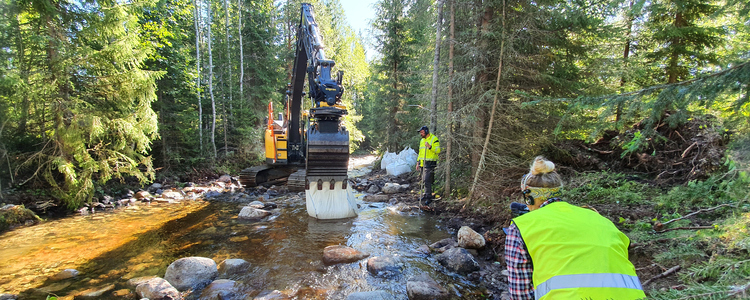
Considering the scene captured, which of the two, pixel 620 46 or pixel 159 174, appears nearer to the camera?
pixel 620 46

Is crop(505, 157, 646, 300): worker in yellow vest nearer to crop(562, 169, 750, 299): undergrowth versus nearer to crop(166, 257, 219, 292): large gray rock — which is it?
crop(562, 169, 750, 299): undergrowth

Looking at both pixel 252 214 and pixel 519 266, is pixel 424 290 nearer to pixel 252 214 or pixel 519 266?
pixel 519 266

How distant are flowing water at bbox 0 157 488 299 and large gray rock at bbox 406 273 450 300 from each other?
0.18 m

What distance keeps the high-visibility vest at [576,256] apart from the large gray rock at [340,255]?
3.81m

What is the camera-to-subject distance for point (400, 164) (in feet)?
42.4

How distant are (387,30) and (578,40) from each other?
36.6ft

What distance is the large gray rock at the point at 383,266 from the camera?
4750mm

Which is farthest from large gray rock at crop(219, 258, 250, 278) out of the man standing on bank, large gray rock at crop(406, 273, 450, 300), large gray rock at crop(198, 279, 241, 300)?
the man standing on bank

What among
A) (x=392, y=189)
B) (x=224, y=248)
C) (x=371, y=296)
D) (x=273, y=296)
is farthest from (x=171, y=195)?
(x=371, y=296)

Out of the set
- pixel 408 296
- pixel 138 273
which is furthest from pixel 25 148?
pixel 408 296

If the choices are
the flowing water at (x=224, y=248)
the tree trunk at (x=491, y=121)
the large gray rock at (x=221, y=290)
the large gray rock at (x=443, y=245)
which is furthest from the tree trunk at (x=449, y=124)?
the large gray rock at (x=221, y=290)

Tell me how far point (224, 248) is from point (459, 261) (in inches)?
170

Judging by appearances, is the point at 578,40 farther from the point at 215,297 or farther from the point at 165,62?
the point at 165,62

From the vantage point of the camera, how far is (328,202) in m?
7.36
